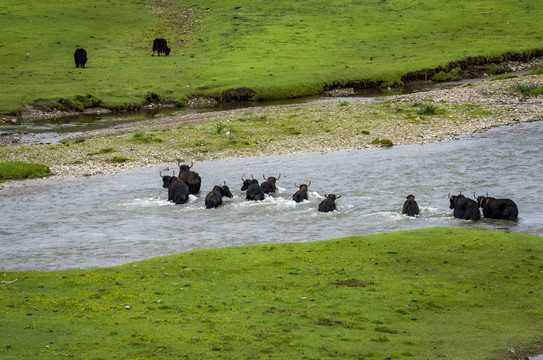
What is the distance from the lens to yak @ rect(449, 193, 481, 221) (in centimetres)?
2611

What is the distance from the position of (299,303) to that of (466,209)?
37.9 feet

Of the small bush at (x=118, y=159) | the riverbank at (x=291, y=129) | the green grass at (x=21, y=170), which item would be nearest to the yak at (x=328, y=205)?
the riverbank at (x=291, y=129)

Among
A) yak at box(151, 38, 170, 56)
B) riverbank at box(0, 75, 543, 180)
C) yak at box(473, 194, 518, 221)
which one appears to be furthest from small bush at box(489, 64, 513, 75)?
yak at box(473, 194, 518, 221)

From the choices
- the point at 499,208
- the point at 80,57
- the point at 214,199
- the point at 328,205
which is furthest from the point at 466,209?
the point at 80,57

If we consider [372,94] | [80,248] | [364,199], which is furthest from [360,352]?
[372,94]

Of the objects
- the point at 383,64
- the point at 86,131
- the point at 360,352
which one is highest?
the point at 383,64

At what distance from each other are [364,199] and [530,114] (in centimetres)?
2237

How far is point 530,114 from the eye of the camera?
46.6 m

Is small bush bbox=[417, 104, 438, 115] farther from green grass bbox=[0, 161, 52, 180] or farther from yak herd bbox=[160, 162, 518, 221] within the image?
green grass bbox=[0, 161, 52, 180]

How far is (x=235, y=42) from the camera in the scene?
76.7 metres

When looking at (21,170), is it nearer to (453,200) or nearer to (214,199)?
(214,199)

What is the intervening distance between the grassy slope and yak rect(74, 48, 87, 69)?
162 feet

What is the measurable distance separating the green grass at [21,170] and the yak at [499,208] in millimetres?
22496

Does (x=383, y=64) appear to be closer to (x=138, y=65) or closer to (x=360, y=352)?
(x=138, y=65)
